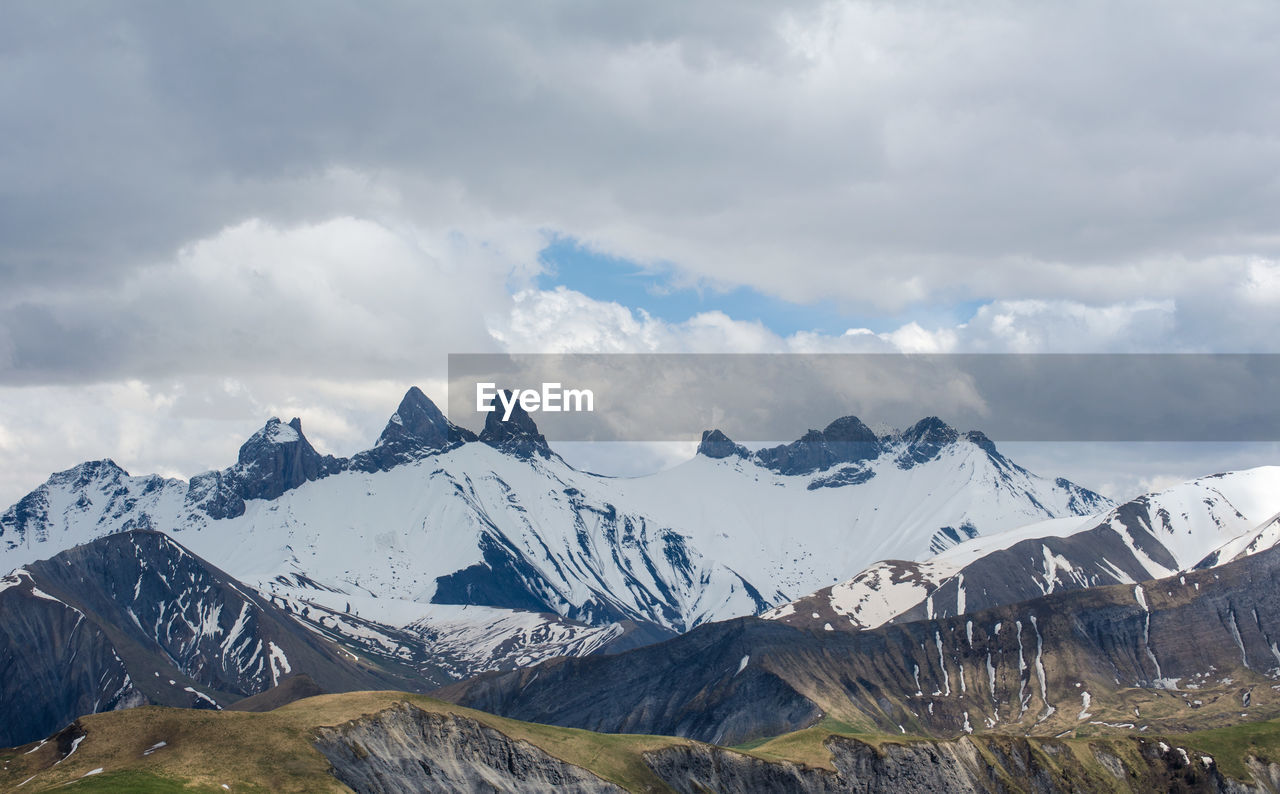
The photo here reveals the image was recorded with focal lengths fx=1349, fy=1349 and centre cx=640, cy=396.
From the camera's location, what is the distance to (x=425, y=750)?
636 feet

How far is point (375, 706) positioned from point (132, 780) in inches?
1984

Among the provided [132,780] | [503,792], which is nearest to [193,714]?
[132,780]

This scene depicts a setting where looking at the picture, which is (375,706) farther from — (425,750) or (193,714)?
(193,714)

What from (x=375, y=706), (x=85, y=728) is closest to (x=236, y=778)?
(x=85, y=728)

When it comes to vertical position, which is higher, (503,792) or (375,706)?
(375,706)

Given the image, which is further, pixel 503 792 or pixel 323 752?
pixel 503 792

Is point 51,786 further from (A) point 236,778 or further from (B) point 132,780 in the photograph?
(A) point 236,778

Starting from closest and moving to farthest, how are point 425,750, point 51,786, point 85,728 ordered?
point 51,786, point 85,728, point 425,750

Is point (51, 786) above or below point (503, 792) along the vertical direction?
above

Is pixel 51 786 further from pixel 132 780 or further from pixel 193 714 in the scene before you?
pixel 193 714

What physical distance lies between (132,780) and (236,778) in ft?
38.8

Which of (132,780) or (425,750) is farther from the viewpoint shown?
(425,750)

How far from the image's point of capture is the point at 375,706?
196375 millimetres

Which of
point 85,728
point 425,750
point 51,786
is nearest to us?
point 51,786
